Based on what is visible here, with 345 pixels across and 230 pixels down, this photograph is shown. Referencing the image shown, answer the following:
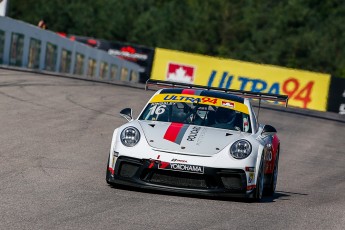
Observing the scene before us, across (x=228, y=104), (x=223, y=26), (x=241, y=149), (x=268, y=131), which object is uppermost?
(x=223, y=26)

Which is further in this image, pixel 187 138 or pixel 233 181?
pixel 187 138

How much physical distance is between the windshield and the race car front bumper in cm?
110

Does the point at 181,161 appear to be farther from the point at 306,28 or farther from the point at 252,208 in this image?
the point at 306,28

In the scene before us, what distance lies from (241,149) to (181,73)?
28.8 meters

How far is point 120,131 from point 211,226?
2.82 m

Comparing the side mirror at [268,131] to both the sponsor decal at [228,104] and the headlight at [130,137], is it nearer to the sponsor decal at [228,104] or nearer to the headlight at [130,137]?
the sponsor decal at [228,104]

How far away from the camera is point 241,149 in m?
11.1

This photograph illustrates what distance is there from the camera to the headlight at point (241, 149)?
36.3 ft

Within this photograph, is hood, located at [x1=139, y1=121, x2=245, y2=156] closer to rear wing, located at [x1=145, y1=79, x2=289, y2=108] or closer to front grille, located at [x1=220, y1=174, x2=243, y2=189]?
front grille, located at [x1=220, y1=174, x2=243, y2=189]

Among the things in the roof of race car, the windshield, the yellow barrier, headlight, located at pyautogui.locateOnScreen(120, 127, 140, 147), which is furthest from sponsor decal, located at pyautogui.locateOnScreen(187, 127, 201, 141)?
the yellow barrier

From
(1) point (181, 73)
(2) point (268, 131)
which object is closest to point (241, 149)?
(2) point (268, 131)

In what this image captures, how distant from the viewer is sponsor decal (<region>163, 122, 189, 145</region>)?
440 inches

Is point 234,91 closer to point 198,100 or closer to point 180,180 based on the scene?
point 198,100

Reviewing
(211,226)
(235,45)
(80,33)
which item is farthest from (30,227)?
(80,33)
